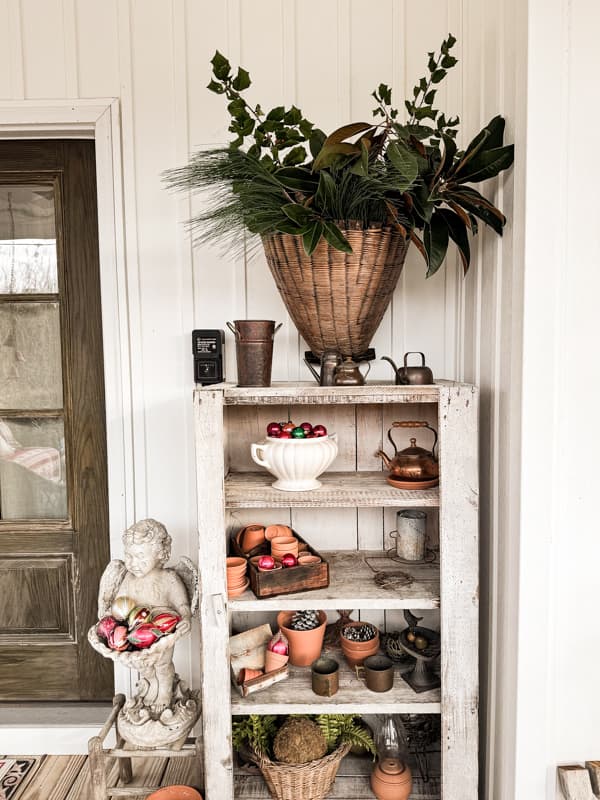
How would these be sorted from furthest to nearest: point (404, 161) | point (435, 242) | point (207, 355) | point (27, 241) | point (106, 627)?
point (27, 241)
point (207, 355)
point (106, 627)
point (435, 242)
point (404, 161)

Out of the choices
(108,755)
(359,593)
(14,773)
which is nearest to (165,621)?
(108,755)

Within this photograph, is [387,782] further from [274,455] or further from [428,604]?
[274,455]

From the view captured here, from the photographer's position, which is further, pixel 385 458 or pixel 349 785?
pixel 385 458

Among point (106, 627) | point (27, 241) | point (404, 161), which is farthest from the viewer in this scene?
point (27, 241)

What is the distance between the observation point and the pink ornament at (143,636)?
1.51 meters

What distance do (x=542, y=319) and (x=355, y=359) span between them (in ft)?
1.68

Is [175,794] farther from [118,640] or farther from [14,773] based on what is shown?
[14,773]

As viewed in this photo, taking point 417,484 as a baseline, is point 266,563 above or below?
below

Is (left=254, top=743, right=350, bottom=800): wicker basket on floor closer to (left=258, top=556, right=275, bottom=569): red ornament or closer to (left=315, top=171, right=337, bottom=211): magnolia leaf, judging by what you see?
(left=258, top=556, right=275, bottom=569): red ornament

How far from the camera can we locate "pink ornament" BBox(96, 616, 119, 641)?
1.54 metres

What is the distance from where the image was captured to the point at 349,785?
1632 mm

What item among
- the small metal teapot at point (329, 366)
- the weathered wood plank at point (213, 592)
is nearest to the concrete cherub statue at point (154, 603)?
the weathered wood plank at point (213, 592)

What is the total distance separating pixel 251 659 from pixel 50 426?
103cm

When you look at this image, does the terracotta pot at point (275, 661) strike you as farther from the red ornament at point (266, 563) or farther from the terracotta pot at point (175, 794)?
the terracotta pot at point (175, 794)
